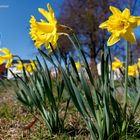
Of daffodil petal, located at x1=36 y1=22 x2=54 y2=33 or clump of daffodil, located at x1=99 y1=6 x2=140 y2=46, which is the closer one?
clump of daffodil, located at x1=99 y1=6 x2=140 y2=46

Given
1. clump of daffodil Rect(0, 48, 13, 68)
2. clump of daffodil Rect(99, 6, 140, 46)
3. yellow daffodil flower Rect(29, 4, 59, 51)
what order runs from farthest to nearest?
clump of daffodil Rect(0, 48, 13, 68), yellow daffodil flower Rect(29, 4, 59, 51), clump of daffodil Rect(99, 6, 140, 46)

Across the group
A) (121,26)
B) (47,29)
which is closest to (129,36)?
(121,26)

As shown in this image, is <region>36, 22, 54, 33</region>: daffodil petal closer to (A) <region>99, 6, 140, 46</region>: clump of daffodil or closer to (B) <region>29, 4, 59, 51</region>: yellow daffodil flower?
(B) <region>29, 4, 59, 51</region>: yellow daffodil flower

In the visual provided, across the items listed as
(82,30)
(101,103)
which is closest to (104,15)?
(82,30)

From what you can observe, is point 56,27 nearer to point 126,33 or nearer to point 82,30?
point 126,33

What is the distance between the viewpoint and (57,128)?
2.54 meters

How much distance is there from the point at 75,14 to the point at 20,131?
22066 millimetres

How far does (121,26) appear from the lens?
5.84 feet

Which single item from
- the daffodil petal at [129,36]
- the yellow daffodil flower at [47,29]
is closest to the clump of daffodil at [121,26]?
the daffodil petal at [129,36]

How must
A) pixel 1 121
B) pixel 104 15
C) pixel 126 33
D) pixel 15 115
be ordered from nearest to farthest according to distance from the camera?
pixel 126 33 < pixel 1 121 < pixel 15 115 < pixel 104 15

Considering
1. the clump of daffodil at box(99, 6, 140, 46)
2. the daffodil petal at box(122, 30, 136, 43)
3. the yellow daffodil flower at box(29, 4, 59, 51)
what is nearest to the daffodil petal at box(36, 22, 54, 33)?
the yellow daffodil flower at box(29, 4, 59, 51)

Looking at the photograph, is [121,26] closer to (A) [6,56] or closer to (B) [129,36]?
(B) [129,36]

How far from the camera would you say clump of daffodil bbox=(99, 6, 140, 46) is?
1744mm

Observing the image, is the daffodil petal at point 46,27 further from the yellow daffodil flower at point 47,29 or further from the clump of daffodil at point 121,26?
the clump of daffodil at point 121,26
